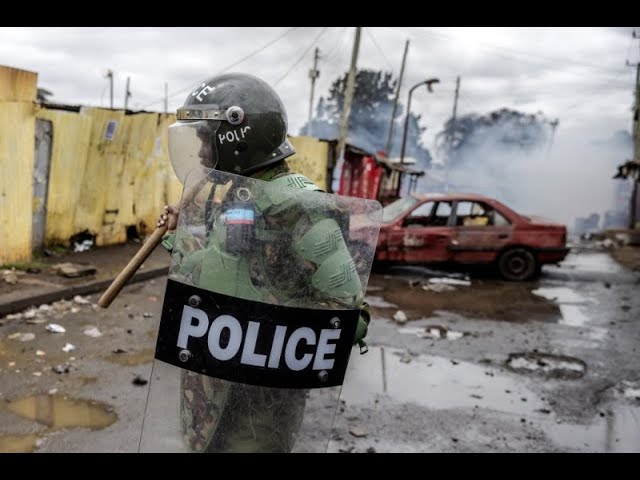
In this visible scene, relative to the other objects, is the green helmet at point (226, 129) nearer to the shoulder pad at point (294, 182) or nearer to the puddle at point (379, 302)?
the shoulder pad at point (294, 182)

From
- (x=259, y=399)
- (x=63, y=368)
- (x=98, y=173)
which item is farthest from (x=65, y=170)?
(x=259, y=399)

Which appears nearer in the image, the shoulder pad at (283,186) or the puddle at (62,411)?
the shoulder pad at (283,186)

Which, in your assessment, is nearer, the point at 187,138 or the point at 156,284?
the point at 187,138

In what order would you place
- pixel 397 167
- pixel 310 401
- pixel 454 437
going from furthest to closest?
pixel 397 167
pixel 454 437
pixel 310 401

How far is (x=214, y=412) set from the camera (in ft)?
4.69

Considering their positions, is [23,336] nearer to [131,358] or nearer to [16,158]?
[131,358]

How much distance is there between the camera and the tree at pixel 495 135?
6550 centimetres

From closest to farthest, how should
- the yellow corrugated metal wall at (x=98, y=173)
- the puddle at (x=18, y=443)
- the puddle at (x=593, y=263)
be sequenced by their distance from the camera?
the puddle at (x=18, y=443) < the yellow corrugated metal wall at (x=98, y=173) < the puddle at (x=593, y=263)

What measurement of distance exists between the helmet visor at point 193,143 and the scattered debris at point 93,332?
4344 millimetres

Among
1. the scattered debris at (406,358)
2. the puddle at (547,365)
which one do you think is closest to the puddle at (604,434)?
the puddle at (547,365)

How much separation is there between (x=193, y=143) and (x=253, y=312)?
601 millimetres
